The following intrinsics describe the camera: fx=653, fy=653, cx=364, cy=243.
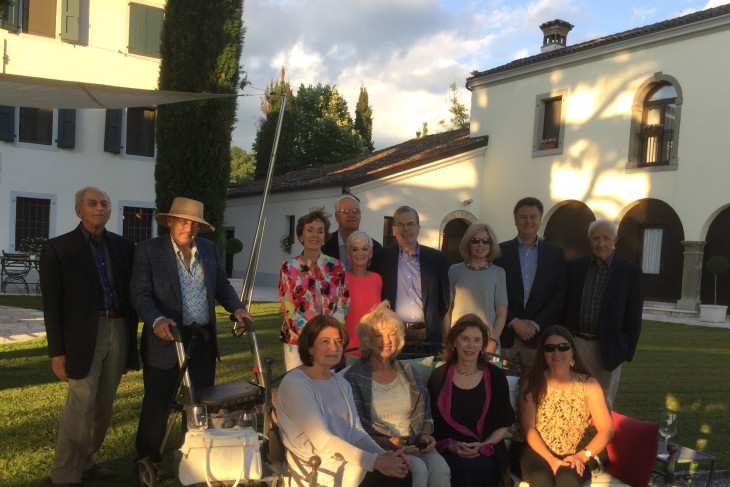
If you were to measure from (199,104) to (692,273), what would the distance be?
537 inches

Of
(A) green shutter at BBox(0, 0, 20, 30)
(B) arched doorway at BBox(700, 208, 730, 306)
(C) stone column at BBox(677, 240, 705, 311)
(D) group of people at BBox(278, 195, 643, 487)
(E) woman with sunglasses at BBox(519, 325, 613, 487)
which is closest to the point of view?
(D) group of people at BBox(278, 195, 643, 487)

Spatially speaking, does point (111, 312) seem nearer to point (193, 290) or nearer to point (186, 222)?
point (193, 290)

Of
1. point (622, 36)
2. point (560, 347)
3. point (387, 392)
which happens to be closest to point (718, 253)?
point (622, 36)

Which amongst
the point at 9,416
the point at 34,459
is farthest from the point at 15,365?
the point at 34,459

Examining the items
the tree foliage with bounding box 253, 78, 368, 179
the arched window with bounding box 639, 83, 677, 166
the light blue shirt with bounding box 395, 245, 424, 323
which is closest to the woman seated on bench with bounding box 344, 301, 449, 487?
the light blue shirt with bounding box 395, 245, 424, 323

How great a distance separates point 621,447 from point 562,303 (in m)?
1.28

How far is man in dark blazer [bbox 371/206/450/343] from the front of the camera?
185 inches

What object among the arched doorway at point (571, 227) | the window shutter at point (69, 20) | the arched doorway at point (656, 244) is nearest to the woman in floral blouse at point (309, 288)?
the window shutter at point (69, 20)

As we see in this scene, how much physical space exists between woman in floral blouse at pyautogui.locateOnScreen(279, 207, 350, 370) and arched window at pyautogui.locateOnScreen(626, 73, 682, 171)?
1632 cm

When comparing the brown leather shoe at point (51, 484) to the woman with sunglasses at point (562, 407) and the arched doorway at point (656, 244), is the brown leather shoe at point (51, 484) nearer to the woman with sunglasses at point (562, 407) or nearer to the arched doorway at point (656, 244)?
the woman with sunglasses at point (562, 407)

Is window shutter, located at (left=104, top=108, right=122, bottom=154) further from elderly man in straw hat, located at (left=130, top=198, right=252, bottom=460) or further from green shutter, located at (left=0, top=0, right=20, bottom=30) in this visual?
elderly man in straw hat, located at (left=130, top=198, right=252, bottom=460)

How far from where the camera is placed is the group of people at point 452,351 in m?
3.34

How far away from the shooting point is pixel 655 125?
1862cm

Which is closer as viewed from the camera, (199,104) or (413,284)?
(413,284)
